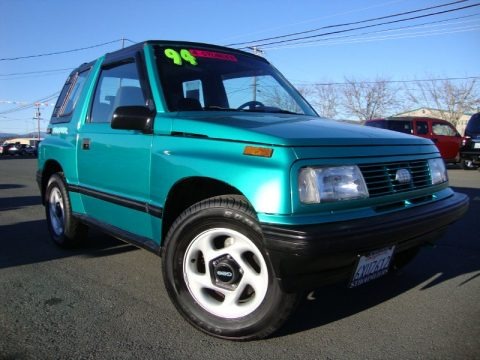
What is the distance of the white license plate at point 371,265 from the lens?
233cm

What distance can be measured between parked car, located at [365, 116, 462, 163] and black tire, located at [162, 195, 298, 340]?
1359 cm

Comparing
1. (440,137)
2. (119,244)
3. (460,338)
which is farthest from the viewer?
(440,137)

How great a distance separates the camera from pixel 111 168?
11.0 feet

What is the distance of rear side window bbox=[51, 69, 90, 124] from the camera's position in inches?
167

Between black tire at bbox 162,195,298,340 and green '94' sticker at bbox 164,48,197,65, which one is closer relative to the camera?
black tire at bbox 162,195,298,340

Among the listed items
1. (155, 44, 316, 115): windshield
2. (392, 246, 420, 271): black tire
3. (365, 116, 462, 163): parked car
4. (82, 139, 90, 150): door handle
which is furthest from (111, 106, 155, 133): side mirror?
(365, 116, 462, 163): parked car

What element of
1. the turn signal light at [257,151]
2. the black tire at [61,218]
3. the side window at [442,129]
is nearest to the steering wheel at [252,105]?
the turn signal light at [257,151]

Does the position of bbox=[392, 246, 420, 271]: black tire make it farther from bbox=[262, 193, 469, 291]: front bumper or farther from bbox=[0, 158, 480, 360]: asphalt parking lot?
bbox=[262, 193, 469, 291]: front bumper

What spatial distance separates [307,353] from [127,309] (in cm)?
127

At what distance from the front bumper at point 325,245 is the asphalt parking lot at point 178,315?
0.48 meters

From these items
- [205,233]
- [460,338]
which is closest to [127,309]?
[205,233]

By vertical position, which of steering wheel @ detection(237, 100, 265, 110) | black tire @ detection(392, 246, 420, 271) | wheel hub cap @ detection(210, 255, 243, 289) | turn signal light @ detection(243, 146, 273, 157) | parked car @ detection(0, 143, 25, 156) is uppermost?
steering wheel @ detection(237, 100, 265, 110)

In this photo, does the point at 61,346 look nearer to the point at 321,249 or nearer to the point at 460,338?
the point at 321,249

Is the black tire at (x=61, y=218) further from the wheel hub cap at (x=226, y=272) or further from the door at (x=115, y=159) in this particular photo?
the wheel hub cap at (x=226, y=272)
